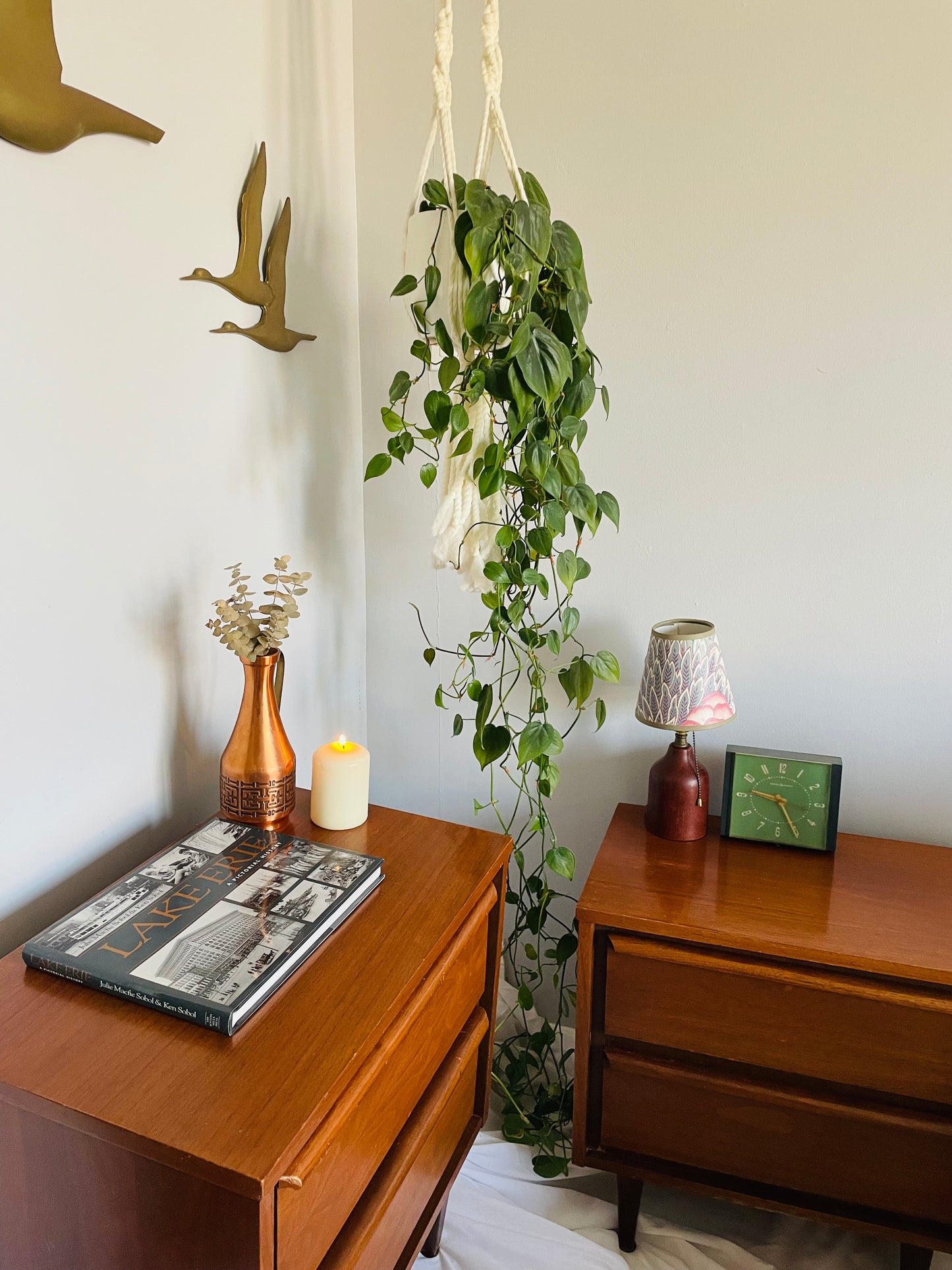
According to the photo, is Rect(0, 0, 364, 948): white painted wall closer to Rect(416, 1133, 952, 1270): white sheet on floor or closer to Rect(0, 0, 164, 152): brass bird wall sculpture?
Rect(0, 0, 164, 152): brass bird wall sculpture

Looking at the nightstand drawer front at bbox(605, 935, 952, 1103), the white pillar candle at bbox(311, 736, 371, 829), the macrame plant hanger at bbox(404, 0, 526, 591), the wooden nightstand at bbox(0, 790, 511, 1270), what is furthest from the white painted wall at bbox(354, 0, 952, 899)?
the wooden nightstand at bbox(0, 790, 511, 1270)

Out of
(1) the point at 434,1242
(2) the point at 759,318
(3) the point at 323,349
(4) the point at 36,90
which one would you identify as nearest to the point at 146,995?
(1) the point at 434,1242

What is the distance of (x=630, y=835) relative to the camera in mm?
1422

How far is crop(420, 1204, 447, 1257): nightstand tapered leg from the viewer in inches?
49.3

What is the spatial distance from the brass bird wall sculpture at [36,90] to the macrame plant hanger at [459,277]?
1.38ft

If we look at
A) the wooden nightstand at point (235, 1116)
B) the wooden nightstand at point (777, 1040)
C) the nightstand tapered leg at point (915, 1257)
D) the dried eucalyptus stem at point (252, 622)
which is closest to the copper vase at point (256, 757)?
the dried eucalyptus stem at point (252, 622)

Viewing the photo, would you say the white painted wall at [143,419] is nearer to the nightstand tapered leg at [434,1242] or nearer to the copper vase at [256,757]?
the copper vase at [256,757]

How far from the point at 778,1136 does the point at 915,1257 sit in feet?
0.90

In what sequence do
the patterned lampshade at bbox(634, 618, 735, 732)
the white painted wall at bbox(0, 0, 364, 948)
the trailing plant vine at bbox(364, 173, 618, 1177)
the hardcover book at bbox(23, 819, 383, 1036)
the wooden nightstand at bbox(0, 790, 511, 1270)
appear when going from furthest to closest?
1. the patterned lampshade at bbox(634, 618, 735, 732)
2. the trailing plant vine at bbox(364, 173, 618, 1177)
3. the white painted wall at bbox(0, 0, 364, 948)
4. the hardcover book at bbox(23, 819, 383, 1036)
5. the wooden nightstand at bbox(0, 790, 511, 1270)

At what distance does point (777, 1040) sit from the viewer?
1164mm

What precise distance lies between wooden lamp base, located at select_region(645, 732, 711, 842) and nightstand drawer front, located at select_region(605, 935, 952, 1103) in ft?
0.80

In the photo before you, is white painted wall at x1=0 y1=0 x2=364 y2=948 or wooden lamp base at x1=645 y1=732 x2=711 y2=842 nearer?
white painted wall at x1=0 y1=0 x2=364 y2=948

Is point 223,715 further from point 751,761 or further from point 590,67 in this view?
point 590,67

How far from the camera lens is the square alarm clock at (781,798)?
1343mm
